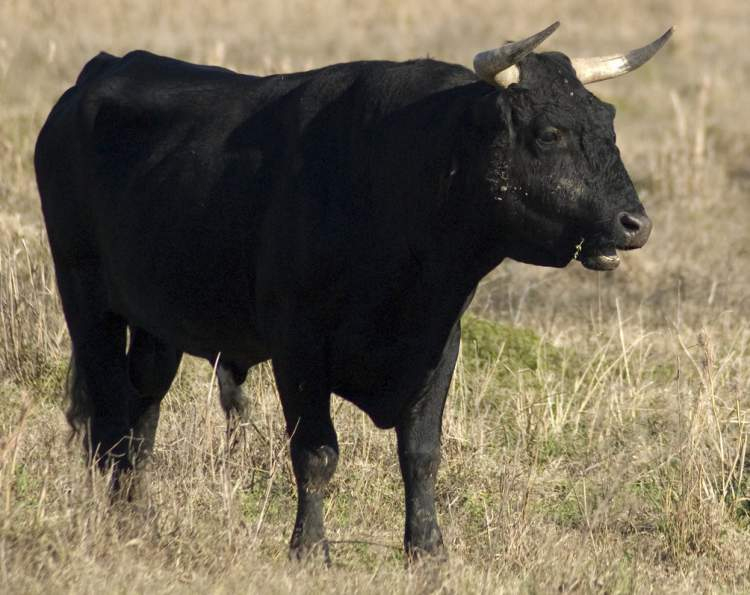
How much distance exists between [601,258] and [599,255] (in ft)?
0.04

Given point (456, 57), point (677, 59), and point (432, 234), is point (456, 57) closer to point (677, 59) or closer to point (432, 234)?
point (677, 59)

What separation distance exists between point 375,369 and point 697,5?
74.9 ft

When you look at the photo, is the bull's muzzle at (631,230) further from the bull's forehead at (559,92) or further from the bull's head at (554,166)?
the bull's forehead at (559,92)

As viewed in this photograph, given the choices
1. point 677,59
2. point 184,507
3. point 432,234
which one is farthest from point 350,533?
point 677,59

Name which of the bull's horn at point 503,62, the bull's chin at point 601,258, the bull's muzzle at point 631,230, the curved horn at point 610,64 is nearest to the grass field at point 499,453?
the bull's chin at point 601,258

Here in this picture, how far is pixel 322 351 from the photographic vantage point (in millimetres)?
5625

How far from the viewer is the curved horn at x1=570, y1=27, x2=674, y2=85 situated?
5.66m

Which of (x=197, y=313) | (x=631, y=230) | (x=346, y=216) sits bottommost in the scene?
(x=197, y=313)

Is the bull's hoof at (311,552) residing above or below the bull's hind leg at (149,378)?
below

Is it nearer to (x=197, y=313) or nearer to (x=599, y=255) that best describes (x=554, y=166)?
(x=599, y=255)

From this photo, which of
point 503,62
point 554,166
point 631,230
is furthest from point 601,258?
point 503,62

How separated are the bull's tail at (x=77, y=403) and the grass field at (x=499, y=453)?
104mm

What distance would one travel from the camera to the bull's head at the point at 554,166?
5.18 m

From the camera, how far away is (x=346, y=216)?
18.1 feet
